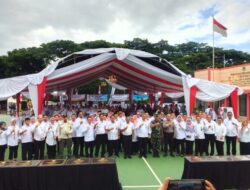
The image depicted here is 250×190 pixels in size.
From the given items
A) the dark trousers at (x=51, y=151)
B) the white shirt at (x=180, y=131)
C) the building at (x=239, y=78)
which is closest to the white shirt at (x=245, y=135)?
the white shirt at (x=180, y=131)

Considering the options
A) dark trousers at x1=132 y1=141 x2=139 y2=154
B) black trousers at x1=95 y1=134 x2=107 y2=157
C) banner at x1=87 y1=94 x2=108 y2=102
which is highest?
banner at x1=87 y1=94 x2=108 y2=102

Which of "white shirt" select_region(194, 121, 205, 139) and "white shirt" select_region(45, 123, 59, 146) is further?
"white shirt" select_region(194, 121, 205, 139)

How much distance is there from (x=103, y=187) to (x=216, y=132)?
16.2 ft

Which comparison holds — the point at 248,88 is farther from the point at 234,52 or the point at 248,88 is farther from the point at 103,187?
the point at 234,52

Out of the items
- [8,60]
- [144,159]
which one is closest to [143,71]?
[144,159]

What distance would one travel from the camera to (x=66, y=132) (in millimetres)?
9219

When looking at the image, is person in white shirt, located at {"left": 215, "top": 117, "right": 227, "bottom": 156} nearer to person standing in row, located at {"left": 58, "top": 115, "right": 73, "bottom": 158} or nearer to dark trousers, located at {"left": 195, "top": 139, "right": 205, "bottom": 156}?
dark trousers, located at {"left": 195, "top": 139, "right": 205, "bottom": 156}

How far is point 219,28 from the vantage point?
18969mm

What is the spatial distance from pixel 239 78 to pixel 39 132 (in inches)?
626

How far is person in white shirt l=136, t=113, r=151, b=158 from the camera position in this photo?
9.77 m

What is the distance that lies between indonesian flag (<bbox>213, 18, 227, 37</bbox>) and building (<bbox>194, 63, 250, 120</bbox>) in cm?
286

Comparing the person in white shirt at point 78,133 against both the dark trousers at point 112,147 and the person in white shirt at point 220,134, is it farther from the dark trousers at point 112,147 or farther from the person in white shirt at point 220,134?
the person in white shirt at point 220,134

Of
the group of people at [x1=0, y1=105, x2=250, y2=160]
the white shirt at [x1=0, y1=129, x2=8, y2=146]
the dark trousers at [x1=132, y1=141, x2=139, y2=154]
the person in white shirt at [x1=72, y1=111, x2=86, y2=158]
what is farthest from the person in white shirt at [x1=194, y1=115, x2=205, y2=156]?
the white shirt at [x1=0, y1=129, x2=8, y2=146]

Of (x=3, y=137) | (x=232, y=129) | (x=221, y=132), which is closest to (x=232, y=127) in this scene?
(x=232, y=129)
